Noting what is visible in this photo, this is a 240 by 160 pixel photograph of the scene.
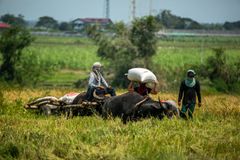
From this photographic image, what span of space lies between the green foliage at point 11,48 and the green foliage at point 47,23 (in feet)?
275

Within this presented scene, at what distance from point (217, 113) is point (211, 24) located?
3666 inches

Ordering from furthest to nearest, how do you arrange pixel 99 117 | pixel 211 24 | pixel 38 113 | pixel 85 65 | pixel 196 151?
pixel 211 24 → pixel 85 65 → pixel 38 113 → pixel 99 117 → pixel 196 151

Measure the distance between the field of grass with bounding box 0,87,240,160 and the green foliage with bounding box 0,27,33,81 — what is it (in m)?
23.4

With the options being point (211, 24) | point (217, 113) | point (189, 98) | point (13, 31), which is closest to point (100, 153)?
point (189, 98)

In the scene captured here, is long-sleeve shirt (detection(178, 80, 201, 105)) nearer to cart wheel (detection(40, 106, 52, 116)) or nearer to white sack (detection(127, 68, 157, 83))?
white sack (detection(127, 68, 157, 83))

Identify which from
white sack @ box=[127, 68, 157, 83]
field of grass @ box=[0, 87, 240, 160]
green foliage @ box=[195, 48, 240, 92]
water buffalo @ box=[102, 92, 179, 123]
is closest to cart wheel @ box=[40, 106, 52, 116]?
field of grass @ box=[0, 87, 240, 160]

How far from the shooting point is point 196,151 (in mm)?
9539

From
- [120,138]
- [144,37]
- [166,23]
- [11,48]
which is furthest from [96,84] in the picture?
[166,23]

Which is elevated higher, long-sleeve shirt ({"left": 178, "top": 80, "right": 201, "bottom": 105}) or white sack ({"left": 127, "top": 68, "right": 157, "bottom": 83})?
white sack ({"left": 127, "top": 68, "right": 157, "bottom": 83})

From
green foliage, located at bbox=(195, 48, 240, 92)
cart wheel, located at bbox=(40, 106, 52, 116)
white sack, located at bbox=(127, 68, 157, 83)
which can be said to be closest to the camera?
white sack, located at bbox=(127, 68, 157, 83)

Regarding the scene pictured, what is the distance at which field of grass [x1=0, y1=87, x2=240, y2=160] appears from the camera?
907 centimetres

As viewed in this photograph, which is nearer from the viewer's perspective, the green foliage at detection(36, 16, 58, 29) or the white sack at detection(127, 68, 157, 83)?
the white sack at detection(127, 68, 157, 83)

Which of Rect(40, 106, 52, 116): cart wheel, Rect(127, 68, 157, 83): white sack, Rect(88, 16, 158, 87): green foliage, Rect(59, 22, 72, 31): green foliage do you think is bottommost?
Rect(59, 22, 72, 31): green foliage

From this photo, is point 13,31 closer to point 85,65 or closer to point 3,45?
point 3,45
